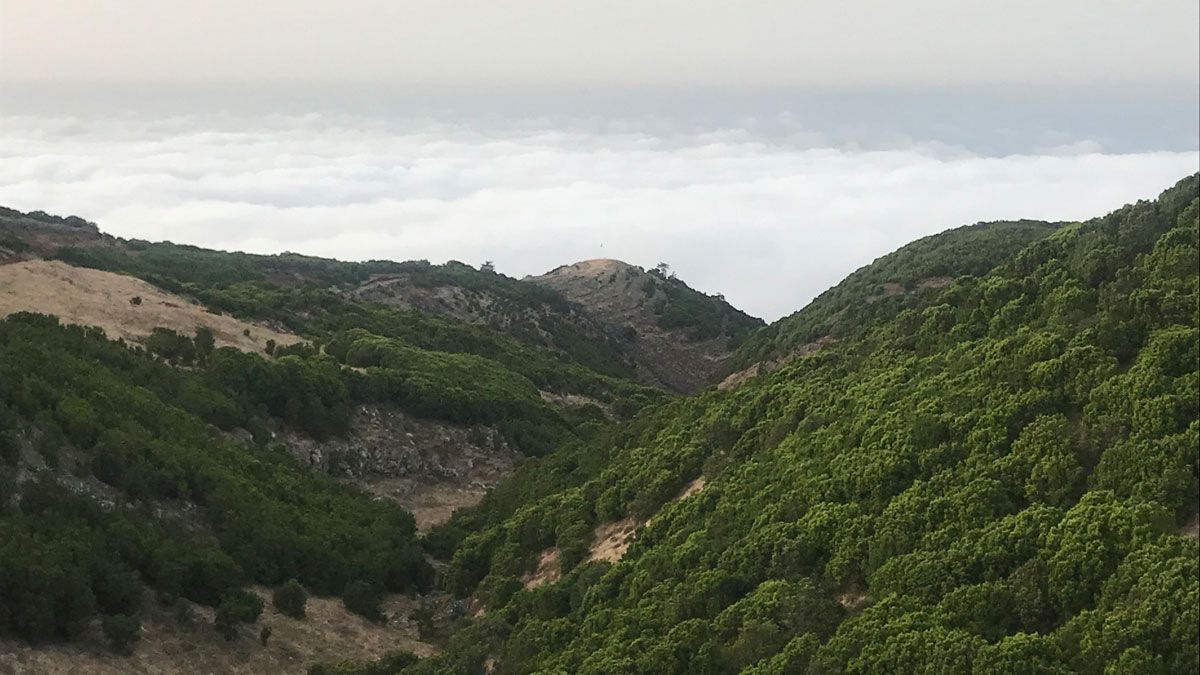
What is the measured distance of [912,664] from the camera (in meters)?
13.6

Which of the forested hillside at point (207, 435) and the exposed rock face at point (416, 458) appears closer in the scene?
the forested hillside at point (207, 435)

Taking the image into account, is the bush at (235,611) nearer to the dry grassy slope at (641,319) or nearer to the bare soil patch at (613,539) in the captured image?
the bare soil patch at (613,539)

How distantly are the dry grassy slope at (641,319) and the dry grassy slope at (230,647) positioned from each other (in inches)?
2040

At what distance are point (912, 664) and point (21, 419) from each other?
20.3 metres

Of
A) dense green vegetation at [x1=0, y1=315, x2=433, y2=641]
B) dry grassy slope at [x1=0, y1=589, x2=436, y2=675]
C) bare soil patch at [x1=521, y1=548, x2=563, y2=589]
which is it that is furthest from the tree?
bare soil patch at [x1=521, y1=548, x2=563, y2=589]

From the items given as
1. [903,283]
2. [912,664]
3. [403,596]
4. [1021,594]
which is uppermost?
[903,283]

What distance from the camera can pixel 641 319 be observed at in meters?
98.3

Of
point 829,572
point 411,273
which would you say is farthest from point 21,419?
point 411,273

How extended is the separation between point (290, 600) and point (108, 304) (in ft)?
77.0

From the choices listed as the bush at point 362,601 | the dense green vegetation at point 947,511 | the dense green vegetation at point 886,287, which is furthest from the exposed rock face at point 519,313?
the dense green vegetation at point 947,511

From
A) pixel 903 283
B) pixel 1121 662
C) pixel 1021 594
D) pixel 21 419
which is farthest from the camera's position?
pixel 903 283

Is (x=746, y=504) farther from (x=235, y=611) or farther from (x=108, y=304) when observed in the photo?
(x=108, y=304)

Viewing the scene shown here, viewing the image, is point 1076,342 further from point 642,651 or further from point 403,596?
point 403,596

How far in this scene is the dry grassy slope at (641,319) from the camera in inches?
3430
